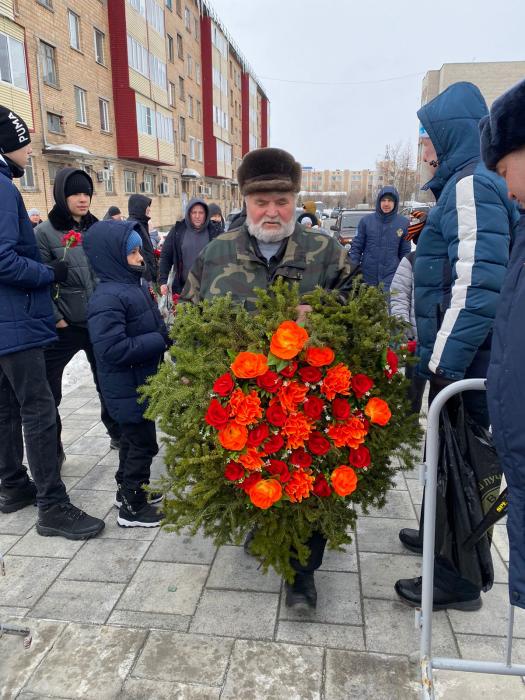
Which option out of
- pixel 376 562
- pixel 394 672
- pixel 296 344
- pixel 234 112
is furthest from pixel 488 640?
pixel 234 112

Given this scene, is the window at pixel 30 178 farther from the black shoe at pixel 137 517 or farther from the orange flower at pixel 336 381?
the orange flower at pixel 336 381

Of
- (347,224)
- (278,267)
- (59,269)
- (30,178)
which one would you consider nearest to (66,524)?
(59,269)

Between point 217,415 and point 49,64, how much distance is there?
19.8 m

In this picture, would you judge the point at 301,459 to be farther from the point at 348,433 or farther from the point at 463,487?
the point at 463,487

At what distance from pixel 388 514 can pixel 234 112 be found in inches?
1968

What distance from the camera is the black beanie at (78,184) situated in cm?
342

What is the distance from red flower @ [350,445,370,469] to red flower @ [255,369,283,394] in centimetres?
44

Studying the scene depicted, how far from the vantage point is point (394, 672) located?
2086 mm

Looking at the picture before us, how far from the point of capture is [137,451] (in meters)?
3.20

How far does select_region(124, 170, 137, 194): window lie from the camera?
2422 centimetres

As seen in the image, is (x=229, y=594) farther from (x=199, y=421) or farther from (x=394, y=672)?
(x=199, y=421)

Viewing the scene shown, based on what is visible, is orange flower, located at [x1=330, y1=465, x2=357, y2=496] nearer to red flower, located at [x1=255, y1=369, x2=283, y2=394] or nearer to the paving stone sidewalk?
red flower, located at [x1=255, y1=369, x2=283, y2=394]

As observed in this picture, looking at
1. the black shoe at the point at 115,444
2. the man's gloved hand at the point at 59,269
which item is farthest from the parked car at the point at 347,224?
the man's gloved hand at the point at 59,269

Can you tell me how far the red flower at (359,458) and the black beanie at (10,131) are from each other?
99.9 inches
